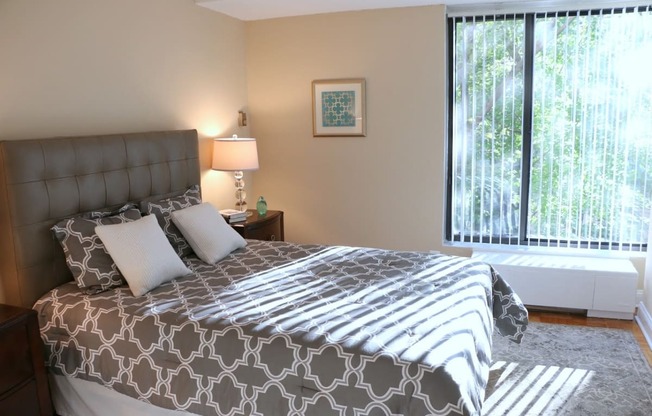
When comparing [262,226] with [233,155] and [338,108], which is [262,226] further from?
[338,108]

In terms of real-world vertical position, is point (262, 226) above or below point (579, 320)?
above

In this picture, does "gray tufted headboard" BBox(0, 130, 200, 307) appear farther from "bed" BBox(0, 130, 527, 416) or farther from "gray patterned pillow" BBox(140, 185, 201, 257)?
"gray patterned pillow" BBox(140, 185, 201, 257)

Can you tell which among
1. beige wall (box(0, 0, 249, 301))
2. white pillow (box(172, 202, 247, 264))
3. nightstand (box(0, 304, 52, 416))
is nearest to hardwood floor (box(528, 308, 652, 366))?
white pillow (box(172, 202, 247, 264))

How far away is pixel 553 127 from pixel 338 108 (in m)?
1.74

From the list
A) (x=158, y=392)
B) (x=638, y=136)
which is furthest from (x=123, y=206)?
(x=638, y=136)

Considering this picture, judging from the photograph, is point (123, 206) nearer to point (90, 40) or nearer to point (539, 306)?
point (90, 40)

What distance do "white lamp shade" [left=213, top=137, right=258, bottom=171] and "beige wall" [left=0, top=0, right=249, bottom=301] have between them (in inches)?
6.2

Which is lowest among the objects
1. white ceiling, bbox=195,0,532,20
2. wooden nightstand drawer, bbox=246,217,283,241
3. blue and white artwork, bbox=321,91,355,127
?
wooden nightstand drawer, bbox=246,217,283,241

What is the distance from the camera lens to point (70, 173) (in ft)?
9.62

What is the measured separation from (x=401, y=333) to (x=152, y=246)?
56.1 inches

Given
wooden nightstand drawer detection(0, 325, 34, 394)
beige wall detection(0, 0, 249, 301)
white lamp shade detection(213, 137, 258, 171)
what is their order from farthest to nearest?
1. white lamp shade detection(213, 137, 258, 171)
2. beige wall detection(0, 0, 249, 301)
3. wooden nightstand drawer detection(0, 325, 34, 394)

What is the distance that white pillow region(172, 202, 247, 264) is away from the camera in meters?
3.30

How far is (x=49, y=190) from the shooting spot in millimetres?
2803

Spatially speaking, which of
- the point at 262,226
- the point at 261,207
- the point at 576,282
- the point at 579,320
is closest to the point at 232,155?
the point at 261,207
